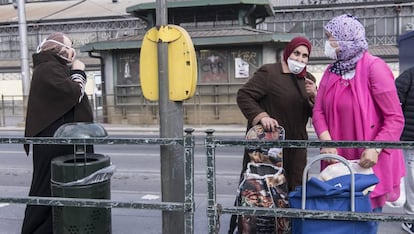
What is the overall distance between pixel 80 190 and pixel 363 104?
191 cm

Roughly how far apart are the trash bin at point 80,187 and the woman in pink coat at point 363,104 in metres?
1.52

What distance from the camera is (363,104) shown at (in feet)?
9.93

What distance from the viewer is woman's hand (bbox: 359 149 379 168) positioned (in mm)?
2914

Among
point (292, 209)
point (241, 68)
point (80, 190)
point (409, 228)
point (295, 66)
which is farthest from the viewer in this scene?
point (241, 68)

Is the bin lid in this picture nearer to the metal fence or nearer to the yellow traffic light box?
the metal fence

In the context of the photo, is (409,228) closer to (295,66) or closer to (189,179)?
(295,66)

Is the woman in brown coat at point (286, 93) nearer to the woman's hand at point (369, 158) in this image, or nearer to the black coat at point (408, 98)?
the woman's hand at point (369, 158)

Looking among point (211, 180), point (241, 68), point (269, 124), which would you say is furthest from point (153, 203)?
point (241, 68)

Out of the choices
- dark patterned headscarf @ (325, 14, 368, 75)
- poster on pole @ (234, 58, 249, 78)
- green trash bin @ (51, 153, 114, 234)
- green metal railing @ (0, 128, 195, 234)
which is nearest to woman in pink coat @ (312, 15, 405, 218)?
dark patterned headscarf @ (325, 14, 368, 75)

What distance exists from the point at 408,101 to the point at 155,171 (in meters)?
5.14

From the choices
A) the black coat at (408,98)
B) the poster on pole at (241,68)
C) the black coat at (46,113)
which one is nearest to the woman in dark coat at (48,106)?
the black coat at (46,113)

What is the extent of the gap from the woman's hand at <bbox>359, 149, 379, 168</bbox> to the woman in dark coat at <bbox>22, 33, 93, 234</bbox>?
87.6 inches

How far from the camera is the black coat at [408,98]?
4656 millimetres

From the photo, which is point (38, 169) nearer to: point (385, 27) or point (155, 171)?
point (155, 171)
